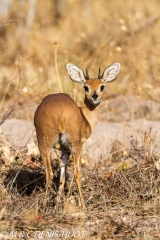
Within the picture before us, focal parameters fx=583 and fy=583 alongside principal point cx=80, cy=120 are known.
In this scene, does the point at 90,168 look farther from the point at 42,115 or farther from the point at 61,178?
the point at 42,115

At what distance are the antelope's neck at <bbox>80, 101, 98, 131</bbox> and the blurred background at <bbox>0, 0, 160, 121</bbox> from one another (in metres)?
2.66

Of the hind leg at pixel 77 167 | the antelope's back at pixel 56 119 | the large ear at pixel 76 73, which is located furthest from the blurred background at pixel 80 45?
the antelope's back at pixel 56 119

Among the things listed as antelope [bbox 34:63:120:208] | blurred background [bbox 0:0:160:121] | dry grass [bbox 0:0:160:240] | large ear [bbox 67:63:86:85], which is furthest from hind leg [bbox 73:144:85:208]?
blurred background [bbox 0:0:160:121]

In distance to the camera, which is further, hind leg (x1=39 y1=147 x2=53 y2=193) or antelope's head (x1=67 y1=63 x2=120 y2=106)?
antelope's head (x1=67 y1=63 x2=120 y2=106)

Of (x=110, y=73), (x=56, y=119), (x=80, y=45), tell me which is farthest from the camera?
(x=80, y=45)

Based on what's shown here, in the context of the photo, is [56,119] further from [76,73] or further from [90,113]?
[76,73]

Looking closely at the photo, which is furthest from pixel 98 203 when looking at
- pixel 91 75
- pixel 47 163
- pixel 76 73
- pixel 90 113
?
pixel 91 75

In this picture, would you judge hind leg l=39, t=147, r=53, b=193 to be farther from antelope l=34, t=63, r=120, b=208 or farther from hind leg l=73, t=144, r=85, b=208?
hind leg l=73, t=144, r=85, b=208

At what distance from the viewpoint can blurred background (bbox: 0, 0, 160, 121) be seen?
9898 millimetres

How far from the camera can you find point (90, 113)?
5785mm

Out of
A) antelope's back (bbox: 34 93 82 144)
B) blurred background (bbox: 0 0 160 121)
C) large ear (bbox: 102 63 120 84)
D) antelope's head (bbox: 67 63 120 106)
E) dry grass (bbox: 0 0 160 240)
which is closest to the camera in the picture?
dry grass (bbox: 0 0 160 240)

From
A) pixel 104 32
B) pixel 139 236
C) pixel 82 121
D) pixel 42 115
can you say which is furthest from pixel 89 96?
pixel 104 32

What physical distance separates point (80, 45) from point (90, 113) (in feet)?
23.5

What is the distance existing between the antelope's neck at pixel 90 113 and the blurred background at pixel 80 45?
105 inches
